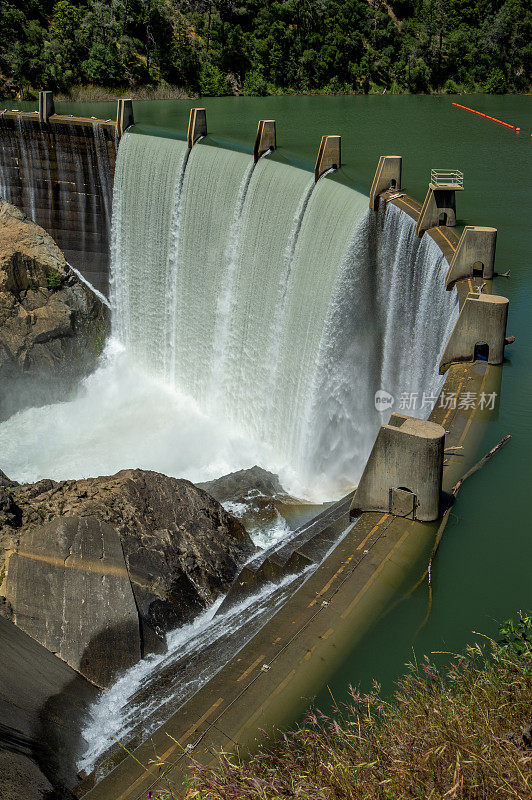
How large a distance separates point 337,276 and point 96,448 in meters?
8.49

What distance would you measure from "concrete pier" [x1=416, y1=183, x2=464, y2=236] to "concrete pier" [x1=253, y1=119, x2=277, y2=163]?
5.09 meters

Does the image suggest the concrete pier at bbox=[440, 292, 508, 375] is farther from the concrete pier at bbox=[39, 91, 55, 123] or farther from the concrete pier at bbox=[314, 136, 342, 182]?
the concrete pier at bbox=[39, 91, 55, 123]

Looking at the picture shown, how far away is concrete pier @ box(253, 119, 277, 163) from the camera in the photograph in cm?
1878

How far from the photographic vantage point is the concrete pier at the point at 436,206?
1549cm

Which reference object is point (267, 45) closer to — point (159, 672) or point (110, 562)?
point (110, 562)

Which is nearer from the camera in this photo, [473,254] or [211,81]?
[473,254]

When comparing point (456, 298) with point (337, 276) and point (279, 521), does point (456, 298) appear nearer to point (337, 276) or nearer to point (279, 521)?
point (337, 276)

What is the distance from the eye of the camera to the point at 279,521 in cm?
1409

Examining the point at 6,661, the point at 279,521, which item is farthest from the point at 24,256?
the point at 6,661

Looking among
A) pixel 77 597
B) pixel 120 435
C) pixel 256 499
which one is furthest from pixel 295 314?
pixel 77 597

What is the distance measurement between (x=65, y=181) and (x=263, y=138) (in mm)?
8055

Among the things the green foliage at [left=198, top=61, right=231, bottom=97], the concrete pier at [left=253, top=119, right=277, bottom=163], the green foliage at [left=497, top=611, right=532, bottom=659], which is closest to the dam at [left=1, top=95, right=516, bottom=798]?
the concrete pier at [left=253, top=119, right=277, bottom=163]

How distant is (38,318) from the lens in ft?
73.6

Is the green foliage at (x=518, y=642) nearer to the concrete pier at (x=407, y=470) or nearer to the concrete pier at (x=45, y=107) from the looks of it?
the concrete pier at (x=407, y=470)
